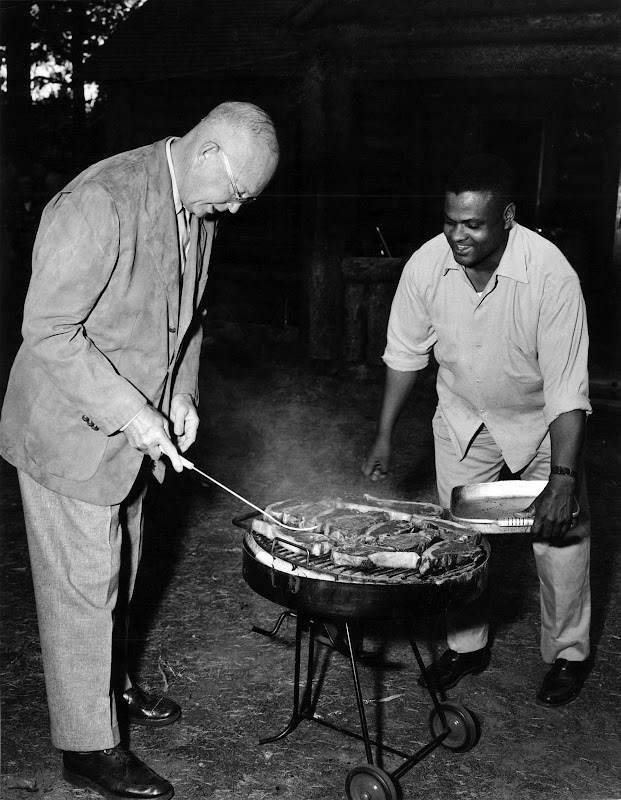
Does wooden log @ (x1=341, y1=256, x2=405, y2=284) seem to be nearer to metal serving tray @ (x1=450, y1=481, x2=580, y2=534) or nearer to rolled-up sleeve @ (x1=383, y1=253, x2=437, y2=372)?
rolled-up sleeve @ (x1=383, y1=253, x2=437, y2=372)

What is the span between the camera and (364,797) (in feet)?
10.4

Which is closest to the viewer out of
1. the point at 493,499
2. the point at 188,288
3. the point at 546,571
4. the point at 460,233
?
the point at 188,288

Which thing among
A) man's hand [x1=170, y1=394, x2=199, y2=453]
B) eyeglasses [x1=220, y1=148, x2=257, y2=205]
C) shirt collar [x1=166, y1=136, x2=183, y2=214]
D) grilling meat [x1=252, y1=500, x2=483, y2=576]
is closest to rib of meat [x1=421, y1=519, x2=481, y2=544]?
grilling meat [x1=252, y1=500, x2=483, y2=576]

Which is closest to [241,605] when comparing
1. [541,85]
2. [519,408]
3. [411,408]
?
[519,408]

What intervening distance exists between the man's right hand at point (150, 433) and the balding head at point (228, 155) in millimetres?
769

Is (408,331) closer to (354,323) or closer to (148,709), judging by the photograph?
(148,709)

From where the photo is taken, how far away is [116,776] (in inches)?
126

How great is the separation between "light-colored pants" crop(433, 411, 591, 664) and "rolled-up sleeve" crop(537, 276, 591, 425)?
40 cm

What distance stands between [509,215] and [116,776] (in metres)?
2.73

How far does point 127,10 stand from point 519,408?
2096 cm

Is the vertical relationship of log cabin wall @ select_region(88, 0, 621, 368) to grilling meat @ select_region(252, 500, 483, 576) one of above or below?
above

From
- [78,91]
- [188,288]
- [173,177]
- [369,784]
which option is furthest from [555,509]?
[78,91]

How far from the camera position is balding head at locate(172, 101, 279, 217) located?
112 inches

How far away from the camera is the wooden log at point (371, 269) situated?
34.0 feet
